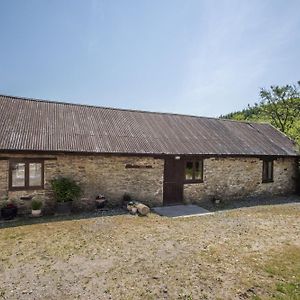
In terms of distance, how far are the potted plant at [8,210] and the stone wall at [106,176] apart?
0.30 meters

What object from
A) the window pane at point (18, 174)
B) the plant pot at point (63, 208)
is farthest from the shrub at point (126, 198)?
the window pane at point (18, 174)

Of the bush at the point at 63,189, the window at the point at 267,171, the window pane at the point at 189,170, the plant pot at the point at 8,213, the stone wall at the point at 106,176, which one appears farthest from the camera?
the window at the point at 267,171

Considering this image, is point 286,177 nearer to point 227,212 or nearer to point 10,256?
point 227,212

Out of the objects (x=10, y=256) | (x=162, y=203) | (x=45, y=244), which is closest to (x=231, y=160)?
(x=162, y=203)

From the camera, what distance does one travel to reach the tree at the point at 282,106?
31.9 metres

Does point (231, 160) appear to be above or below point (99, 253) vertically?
above

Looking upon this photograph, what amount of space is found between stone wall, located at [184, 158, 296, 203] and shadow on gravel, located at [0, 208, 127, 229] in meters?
4.38

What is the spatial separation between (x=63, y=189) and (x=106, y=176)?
2.05 meters

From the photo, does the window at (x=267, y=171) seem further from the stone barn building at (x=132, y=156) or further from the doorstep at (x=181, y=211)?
the doorstep at (x=181, y=211)

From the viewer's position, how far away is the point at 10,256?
7336mm

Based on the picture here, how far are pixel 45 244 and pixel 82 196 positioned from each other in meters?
4.32

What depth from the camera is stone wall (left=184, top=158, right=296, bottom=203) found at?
598 inches

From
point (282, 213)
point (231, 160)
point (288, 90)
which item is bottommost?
point (282, 213)

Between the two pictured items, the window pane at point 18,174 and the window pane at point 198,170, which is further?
the window pane at point 198,170
